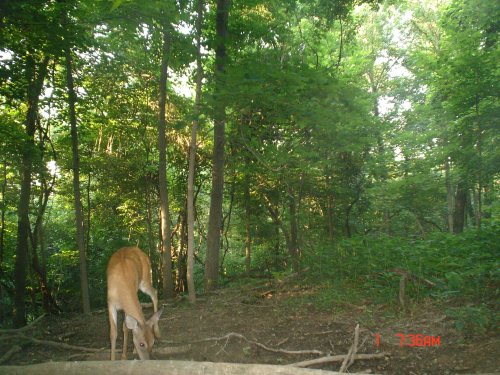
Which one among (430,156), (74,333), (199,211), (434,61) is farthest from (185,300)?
(430,156)

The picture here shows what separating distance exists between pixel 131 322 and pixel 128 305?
276mm

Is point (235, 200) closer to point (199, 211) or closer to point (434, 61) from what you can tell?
point (199, 211)

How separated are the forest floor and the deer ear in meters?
0.85

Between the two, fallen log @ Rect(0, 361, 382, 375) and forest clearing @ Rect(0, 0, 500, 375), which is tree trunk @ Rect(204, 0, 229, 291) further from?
fallen log @ Rect(0, 361, 382, 375)

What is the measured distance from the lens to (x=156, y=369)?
365cm

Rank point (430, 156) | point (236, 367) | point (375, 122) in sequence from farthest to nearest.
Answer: point (430, 156), point (375, 122), point (236, 367)

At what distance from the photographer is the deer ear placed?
4838 mm

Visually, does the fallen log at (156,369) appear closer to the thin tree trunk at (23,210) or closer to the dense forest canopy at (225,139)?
the dense forest canopy at (225,139)

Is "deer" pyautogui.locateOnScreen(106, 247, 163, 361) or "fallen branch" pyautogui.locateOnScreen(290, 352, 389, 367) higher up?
"deer" pyautogui.locateOnScreen(106, 247, 163, 361)

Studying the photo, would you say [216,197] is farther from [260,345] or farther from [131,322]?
[131,322]

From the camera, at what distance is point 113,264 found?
5648 mm

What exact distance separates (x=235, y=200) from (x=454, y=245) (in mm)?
8312

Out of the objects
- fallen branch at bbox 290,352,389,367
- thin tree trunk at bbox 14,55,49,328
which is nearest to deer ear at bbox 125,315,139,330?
fallen branch at bbox 290,352,389,367

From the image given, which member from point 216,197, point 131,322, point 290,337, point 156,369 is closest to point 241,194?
point 216,197
